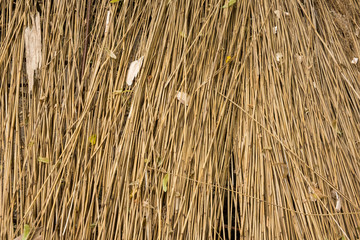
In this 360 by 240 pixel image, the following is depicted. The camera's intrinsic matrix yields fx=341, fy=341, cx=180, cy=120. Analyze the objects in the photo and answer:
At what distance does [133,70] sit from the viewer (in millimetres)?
1058

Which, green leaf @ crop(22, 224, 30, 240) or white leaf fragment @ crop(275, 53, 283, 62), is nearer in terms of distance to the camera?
green leaf @ crop(22, 224, 30, 240)

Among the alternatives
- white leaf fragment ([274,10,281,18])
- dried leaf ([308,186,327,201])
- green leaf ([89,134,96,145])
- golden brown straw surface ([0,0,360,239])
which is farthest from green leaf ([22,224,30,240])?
white leaf fragment ([274,10,281,18])

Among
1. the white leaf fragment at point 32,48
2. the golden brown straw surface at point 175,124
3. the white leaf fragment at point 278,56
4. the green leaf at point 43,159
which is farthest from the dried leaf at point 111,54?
the white leaf fragment at point 278,56

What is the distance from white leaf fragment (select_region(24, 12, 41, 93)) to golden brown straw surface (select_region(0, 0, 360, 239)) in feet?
0.06

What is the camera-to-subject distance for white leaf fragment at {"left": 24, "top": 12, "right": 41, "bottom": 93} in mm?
1075

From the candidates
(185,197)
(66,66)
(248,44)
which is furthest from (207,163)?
(66,66)

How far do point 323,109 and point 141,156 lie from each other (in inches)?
23.3

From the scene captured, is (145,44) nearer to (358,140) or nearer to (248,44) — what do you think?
(248,44)

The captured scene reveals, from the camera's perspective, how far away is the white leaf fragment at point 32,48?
3.53 feet

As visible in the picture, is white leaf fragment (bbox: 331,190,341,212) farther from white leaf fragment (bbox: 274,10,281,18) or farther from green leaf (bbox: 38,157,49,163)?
green leaf (bbox: 38,157,49,163)

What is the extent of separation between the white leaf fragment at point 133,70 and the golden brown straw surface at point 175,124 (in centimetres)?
2

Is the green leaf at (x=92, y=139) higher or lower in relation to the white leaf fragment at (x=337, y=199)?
higher

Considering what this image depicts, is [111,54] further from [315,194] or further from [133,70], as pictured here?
[315,194]

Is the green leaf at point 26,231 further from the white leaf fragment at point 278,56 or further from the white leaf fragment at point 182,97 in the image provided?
the white leaf fragment at point 278,56
